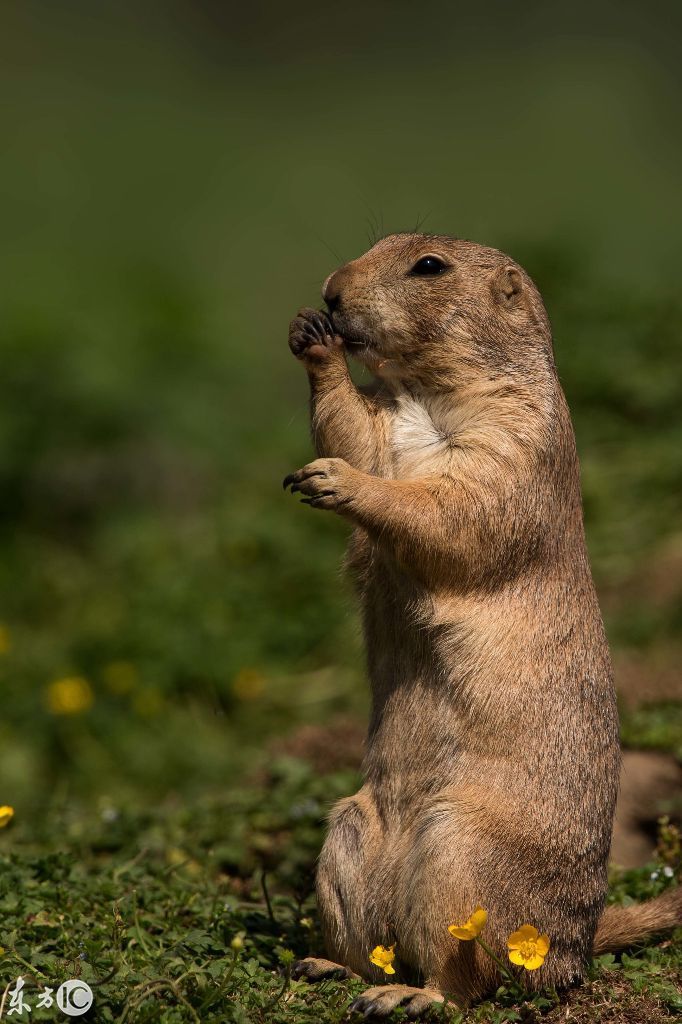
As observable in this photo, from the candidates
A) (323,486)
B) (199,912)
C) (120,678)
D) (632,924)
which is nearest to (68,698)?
(120,678)

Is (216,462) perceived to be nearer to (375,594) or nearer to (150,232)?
(375,594)

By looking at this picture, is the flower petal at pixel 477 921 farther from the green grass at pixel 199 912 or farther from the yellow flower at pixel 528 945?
the green grass at pixel 199 912

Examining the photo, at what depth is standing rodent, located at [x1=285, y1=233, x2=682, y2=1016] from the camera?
4.04 m

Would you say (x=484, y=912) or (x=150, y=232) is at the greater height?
(x=150, y=232)

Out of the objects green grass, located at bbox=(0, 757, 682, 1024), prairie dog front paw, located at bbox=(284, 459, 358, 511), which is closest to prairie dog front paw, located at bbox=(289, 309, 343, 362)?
prairie dog front paw, located at bbox=(284, 459, 358, 511)

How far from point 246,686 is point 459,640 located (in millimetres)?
3823

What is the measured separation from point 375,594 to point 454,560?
0.41m

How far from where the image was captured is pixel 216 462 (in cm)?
1034

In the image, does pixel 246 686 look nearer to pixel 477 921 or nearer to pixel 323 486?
pixel 323 486

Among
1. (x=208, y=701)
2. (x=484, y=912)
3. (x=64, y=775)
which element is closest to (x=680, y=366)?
(x=208, y=701)

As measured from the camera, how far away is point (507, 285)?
4.59m

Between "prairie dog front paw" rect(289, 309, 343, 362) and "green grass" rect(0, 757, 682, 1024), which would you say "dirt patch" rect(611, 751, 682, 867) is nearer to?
"green grass" rect(0, 757, 682, 1024)

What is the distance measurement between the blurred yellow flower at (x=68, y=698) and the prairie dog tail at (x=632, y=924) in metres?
3.58

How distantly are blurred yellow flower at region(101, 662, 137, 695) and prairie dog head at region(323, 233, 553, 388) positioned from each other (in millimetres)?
3641
